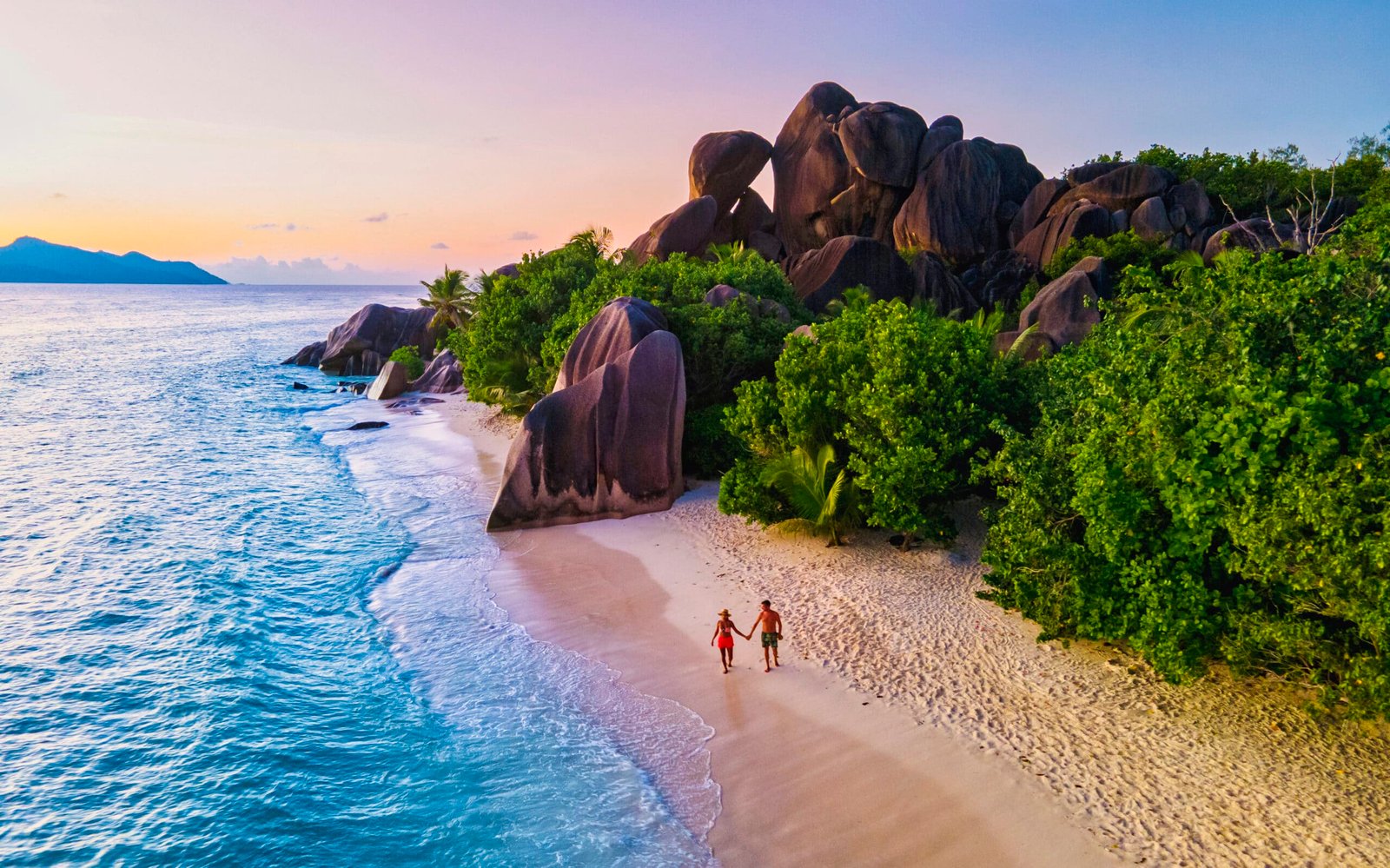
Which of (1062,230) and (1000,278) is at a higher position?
(1062,230)

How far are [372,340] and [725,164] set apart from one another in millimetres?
29968

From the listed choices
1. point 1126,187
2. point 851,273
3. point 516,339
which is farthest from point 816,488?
point 1126,187

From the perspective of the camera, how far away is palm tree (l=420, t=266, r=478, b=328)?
5222cm

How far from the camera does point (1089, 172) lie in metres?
49.1

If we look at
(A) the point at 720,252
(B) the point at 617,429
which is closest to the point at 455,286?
(A) the point at 720,252

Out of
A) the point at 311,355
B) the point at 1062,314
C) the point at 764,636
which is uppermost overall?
the point at 1062,314

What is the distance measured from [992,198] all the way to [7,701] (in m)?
52.5

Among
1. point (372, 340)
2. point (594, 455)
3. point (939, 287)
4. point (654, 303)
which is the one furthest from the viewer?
point (372, 340)

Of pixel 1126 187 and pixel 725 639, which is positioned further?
pixel 1126 187

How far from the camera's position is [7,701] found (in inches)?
552

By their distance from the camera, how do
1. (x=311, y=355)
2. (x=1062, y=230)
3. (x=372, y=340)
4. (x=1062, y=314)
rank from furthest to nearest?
(x=311, y=355) → (x=372, y=340) → (x=1062, y=230) → (x=1062, y=314)

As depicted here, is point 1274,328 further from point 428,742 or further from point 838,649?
point 428,742

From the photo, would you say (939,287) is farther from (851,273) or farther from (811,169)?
(811,169)

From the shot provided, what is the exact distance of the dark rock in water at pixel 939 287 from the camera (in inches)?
1747
